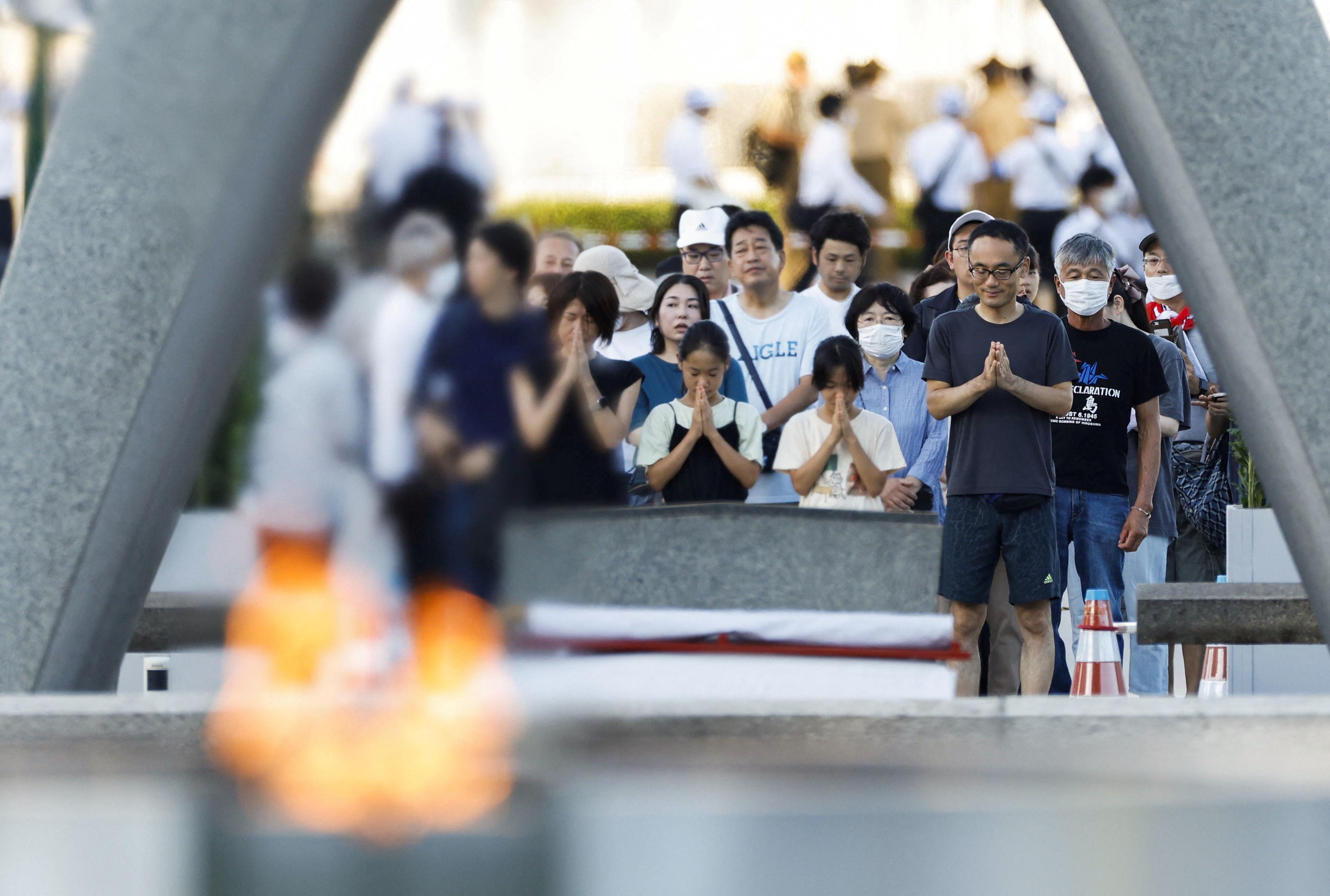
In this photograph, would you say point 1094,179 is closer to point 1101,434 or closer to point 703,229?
point 703,229

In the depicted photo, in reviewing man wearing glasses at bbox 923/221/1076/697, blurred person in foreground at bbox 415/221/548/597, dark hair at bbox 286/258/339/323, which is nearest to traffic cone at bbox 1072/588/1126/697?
man wearing glasses at bbox 923/221/1076/697

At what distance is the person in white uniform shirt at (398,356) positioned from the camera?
14.9 feet

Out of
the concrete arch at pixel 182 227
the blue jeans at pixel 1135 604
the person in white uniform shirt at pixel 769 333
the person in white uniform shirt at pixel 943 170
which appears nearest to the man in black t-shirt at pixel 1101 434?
the blue jeans at pixel 1135 604

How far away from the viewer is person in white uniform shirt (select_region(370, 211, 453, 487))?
4.54 meters

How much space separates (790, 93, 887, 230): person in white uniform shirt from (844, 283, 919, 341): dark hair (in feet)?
13.9

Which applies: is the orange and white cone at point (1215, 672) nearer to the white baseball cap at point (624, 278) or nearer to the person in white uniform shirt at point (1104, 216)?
the white baseball cap at point (624, 278)

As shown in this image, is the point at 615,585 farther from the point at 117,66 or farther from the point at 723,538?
the point at 117,66

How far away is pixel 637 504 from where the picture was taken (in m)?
6.63

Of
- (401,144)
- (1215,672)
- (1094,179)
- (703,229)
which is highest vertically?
(1094,179)

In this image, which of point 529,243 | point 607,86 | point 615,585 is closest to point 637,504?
point 615,585

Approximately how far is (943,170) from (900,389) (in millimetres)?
4819

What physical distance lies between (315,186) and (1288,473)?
9.58 ft

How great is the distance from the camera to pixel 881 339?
278 inches

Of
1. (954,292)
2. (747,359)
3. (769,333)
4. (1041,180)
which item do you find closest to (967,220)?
(954,292)
